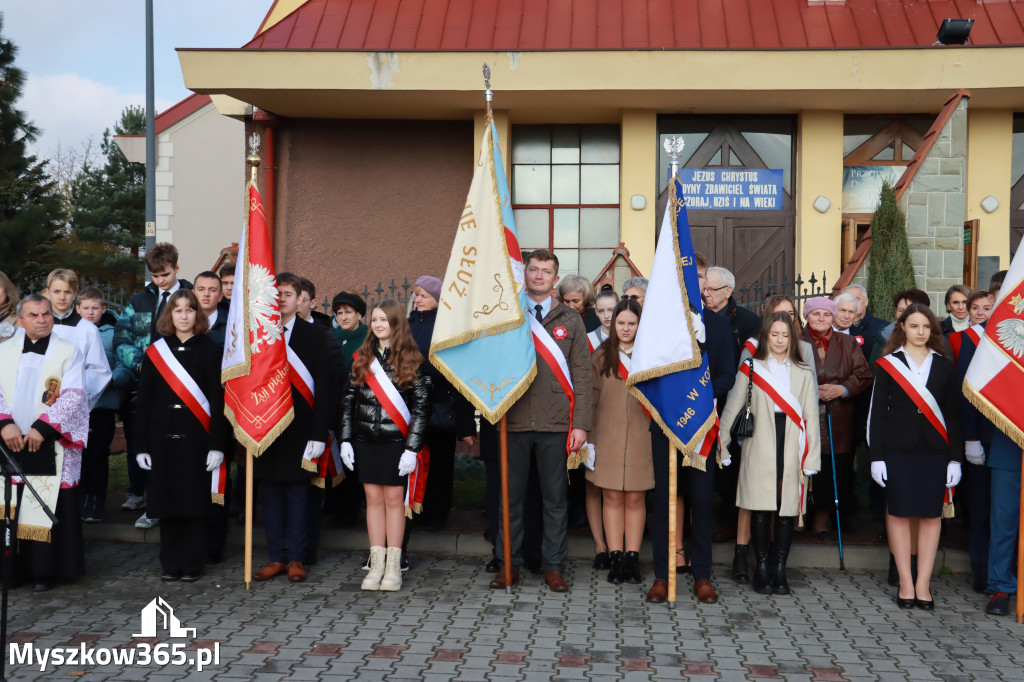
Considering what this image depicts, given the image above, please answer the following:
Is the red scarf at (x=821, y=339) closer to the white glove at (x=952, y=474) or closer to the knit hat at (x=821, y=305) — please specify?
the knit hat at (x=821, y=305)

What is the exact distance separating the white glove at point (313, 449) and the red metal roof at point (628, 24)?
773 centimetres

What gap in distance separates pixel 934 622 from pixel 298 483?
13.6 ft

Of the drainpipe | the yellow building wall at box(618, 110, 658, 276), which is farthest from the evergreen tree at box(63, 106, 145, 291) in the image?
the yellow building wall at box(618, 110, 658, 276)

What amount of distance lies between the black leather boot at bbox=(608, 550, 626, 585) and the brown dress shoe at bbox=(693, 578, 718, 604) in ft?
1.82

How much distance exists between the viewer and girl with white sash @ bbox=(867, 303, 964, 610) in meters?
5.86

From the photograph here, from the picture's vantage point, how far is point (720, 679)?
4590 millimetres

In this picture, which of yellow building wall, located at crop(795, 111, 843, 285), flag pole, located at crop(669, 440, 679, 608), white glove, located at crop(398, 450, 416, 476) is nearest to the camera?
flag pole, located at crop(669, 440, 679, 608)

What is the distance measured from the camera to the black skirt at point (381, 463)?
6.16 metres

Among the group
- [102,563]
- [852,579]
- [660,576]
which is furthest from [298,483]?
[852,579]

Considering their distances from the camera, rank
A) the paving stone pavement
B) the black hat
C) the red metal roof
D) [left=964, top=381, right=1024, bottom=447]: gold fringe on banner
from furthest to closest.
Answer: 1. the red metal roof
2. the black hat
3. [left=964, top=381, right=1024, bottom=447]: gold fringe on banner
4. the paving stone pavement

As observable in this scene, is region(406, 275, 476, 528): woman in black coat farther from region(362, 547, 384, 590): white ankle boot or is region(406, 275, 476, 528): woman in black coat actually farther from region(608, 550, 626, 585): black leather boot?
region(608, 550, 626, 585): black leather boot

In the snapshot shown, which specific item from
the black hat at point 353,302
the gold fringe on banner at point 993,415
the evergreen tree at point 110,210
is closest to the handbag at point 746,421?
the gold fringe on banner at point 993,415

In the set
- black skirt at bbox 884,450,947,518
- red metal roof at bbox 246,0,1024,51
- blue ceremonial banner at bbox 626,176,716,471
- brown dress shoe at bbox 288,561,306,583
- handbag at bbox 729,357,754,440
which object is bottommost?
brown dress shoe at bbox 288,561,306,583

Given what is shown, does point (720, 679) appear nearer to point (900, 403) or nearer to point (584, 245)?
point (900, 403)
